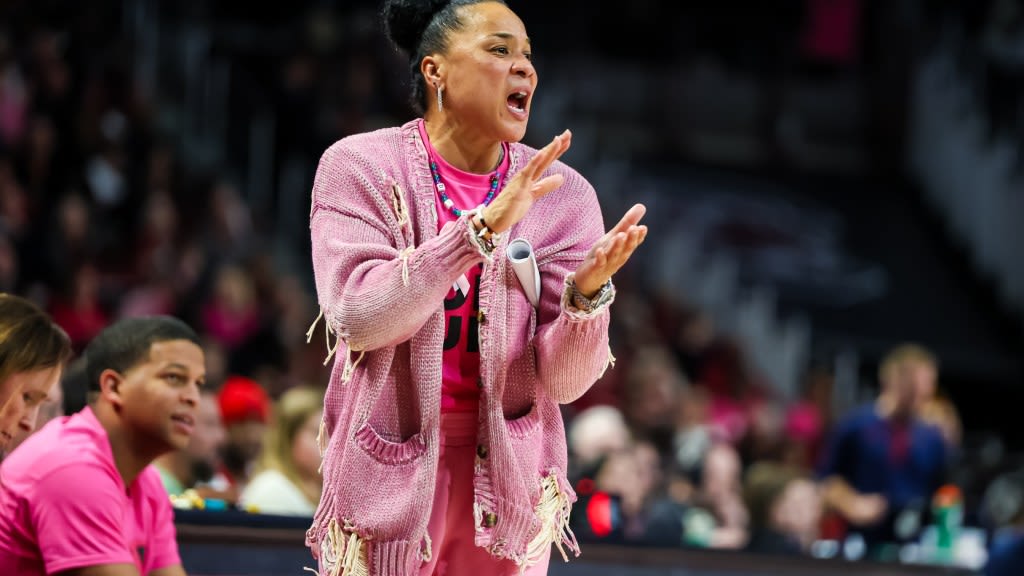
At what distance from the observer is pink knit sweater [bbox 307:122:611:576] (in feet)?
8.74

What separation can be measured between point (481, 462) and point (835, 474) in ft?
17.2

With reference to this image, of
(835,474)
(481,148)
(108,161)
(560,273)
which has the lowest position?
(835,474)

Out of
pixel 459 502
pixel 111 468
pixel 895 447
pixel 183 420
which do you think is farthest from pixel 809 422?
pixel 459 502

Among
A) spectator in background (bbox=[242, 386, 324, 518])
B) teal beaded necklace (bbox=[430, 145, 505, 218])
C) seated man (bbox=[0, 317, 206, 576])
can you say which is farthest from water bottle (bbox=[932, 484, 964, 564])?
teal beaded necklace (bbox=[430, 145, 505, 218])

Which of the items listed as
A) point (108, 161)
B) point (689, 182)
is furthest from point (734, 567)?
point (689, 182)

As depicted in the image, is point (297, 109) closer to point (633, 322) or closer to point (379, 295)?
point (633, 322)

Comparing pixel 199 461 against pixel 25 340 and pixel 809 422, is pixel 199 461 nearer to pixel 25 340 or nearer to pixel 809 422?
pixel 25 340

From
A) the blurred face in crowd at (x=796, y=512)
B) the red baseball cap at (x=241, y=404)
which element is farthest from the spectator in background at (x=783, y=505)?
the red baseball cap at (x=241, y=404)

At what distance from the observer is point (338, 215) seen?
9.23 feet

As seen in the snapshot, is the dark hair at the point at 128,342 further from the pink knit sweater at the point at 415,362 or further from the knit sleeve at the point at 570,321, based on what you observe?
the knit sleeve at the point at 570,321

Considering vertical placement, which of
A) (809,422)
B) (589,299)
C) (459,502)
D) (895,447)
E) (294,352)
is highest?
(589,299)

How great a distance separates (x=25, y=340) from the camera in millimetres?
3131

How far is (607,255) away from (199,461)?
126 inches

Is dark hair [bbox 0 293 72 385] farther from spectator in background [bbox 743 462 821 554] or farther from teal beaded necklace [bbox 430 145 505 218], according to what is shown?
spectator in background [bbox 743 462 821 554]
